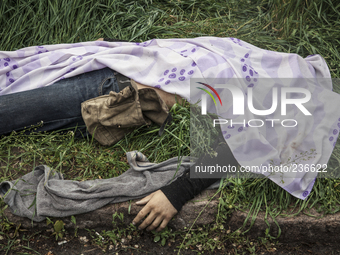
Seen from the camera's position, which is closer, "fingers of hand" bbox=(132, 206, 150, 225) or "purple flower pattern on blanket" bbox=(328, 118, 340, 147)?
"fingers of hand" bbox=(132, 206, 150, 225)

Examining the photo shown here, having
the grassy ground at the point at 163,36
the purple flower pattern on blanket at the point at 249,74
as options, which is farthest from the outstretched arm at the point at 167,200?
the purple flower pattern on blanket at the point at 249,74

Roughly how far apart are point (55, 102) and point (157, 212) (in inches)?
44.8

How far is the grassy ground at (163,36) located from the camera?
2143 mm

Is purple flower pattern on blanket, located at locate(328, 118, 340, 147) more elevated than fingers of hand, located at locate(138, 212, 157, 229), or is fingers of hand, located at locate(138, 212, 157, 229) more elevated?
purple flower pattern on blanket, located at locate(328, 118, 340, 147)

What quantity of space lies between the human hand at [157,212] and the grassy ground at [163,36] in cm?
28

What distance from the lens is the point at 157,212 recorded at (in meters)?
1.97

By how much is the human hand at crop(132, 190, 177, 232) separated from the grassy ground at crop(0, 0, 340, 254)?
0.28m

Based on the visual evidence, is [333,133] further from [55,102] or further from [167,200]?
[55,102]

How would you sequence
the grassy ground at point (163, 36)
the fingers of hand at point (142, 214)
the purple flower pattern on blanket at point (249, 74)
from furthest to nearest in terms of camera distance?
the purple flower pattern on blanket at point (249, 74), the grassy ground at point (163, 36), the fingers of hand at point (142, 214)

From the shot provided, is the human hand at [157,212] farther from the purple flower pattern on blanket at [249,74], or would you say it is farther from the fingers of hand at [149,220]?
the purple flower pattern on blanket at [249,74]

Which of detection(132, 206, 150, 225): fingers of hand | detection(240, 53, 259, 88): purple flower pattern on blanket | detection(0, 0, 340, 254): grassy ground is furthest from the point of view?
detection(240, 53, 259, 88): purple flower pattern on blanket

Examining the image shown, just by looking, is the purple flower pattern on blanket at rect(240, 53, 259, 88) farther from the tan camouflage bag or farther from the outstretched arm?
the outstretched arm

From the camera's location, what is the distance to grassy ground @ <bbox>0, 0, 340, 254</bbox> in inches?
84.4

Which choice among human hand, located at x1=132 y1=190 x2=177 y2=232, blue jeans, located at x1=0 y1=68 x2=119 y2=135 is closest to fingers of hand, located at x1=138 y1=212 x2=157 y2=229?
human hand, located at x1=132 y1=190 x2=177 y2=232
